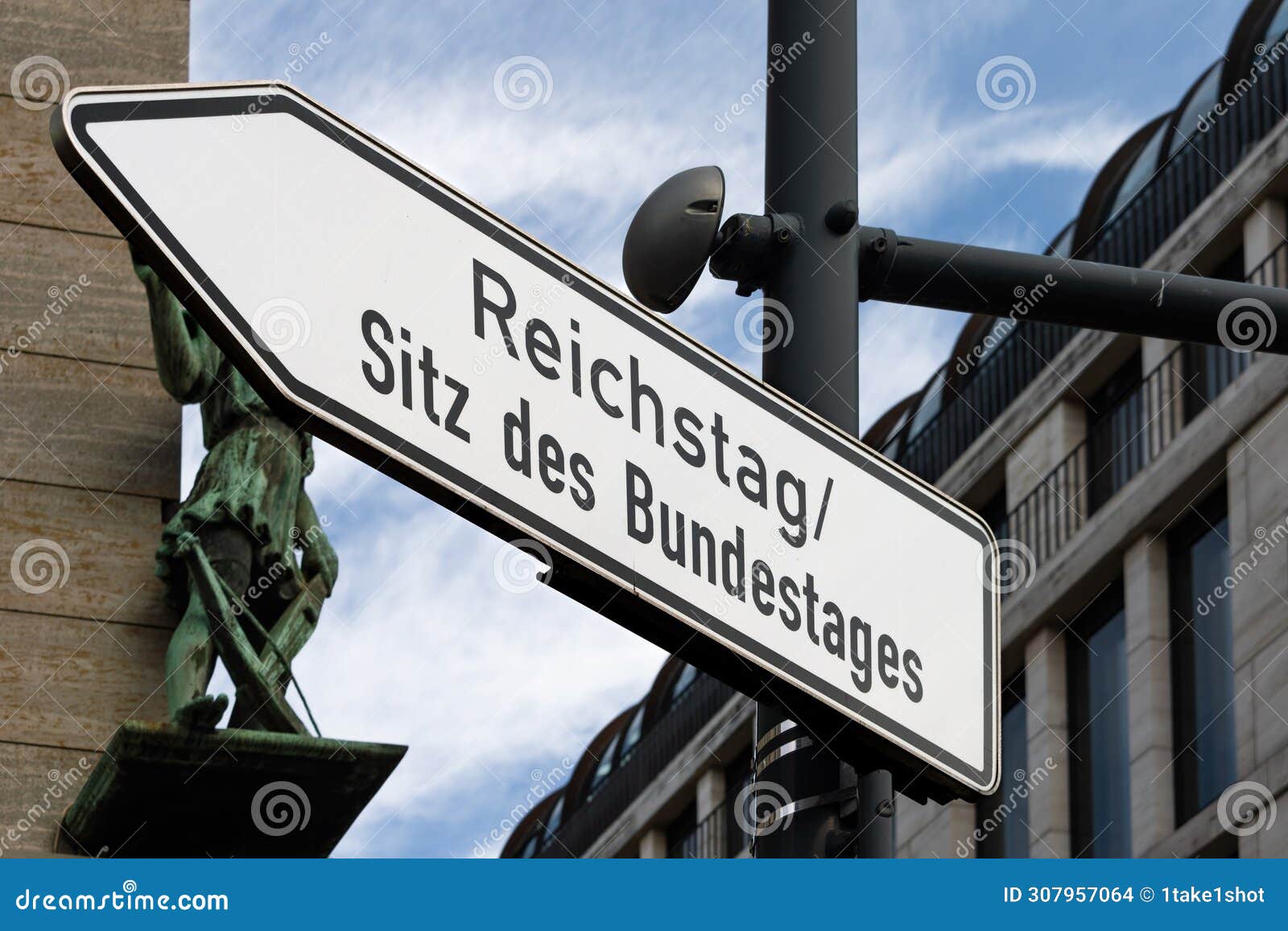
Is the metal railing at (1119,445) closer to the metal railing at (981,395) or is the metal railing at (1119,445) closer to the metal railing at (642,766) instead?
the metal railing at (981,395)

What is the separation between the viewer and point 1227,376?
26.0m

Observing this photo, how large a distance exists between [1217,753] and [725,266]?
21944 millimetres

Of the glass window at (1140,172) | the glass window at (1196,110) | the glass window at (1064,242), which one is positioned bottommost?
the glass window at (1064,242)

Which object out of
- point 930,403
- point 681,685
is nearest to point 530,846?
point 681,685

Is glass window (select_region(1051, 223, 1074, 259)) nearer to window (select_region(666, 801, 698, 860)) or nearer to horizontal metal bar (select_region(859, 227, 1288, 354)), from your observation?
window (select_region(666, 801, 698, 860))

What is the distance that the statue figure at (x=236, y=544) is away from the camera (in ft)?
34.2

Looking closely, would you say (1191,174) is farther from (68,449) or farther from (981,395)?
(68,449)

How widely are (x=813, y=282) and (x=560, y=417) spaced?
936 mm

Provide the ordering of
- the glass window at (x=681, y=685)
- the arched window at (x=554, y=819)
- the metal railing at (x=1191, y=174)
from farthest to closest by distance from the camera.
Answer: the arched window at (x=554, y=819) < the glass window at (x=681, y=685) < the metal railing at (x=1191, y=174)

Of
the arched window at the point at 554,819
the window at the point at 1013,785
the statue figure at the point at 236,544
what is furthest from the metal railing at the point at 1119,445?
the arched window at the point at 554,819

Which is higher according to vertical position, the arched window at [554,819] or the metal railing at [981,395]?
the metal railing at [981,395]

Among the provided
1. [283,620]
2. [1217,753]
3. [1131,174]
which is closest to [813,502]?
[283,620]

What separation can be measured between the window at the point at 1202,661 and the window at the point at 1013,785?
2770 mm

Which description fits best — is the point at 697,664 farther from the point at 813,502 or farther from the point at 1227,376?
the point at 1227,376
